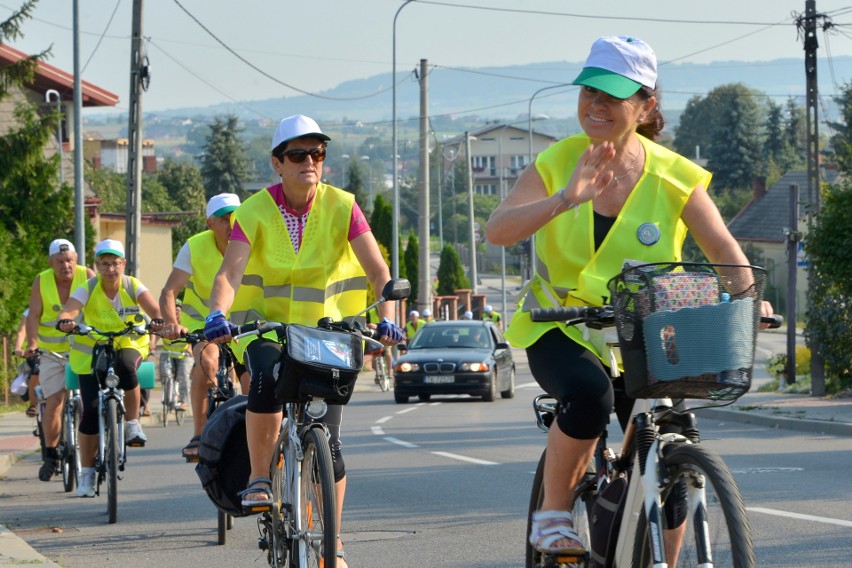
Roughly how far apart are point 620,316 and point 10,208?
26.4m

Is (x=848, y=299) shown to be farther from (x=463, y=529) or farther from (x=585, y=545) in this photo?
(x=585, y=545)

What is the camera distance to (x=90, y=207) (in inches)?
1640

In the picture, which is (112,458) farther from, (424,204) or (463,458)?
(424,204)

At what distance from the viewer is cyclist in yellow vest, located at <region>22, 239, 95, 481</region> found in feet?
41.3

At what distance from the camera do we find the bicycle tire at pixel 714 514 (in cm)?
403

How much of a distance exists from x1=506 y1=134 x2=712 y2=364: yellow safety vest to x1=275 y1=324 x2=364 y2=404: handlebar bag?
3.95 feet

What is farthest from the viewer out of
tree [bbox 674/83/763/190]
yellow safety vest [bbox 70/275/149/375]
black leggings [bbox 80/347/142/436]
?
tree [bbox 674/83/763/190]

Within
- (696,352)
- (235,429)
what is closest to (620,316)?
(696,352)

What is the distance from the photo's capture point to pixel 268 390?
6.47m

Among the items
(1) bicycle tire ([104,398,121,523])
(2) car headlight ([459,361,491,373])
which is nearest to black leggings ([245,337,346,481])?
(1) bicycle tire ([104,398,121,523])

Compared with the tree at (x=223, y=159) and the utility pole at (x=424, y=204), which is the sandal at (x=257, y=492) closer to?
the utility pole at (x=424, y=204)

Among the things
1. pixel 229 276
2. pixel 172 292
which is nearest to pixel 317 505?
pixel 229 276

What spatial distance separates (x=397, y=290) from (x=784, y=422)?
13.1 meters

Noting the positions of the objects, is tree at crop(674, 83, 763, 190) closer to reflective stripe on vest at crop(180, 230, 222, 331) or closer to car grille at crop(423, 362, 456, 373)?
car grille at crop(423, 362, 456, 373)
